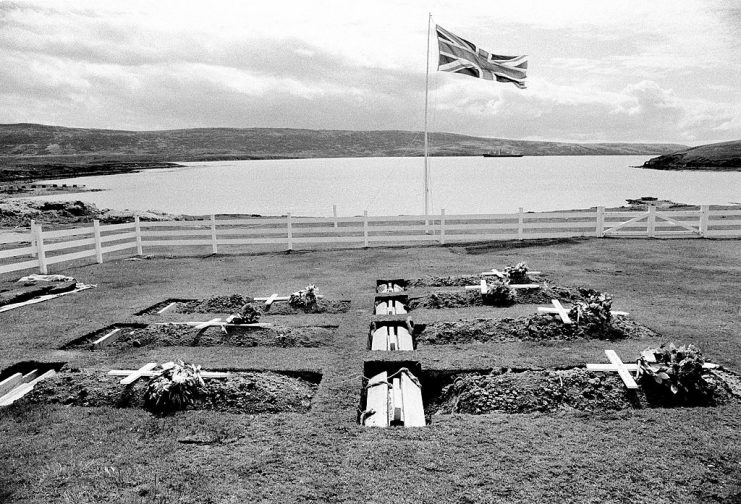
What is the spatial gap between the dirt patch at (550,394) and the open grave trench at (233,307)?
4.47m

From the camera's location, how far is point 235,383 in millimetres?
6773

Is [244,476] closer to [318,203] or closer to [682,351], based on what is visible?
[682,351]

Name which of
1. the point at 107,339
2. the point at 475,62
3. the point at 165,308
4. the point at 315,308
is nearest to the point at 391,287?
the point at 315,308

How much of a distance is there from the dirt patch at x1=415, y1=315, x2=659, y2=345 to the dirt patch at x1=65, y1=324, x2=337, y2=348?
185cm

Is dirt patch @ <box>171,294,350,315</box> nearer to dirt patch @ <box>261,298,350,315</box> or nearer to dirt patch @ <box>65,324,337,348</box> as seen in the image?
dirt patch @ <box>261,298,350,315</box>

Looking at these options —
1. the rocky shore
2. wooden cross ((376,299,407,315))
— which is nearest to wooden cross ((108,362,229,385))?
wooden cross ((376,299,407,315))

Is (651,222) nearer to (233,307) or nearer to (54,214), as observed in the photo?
(233,307)

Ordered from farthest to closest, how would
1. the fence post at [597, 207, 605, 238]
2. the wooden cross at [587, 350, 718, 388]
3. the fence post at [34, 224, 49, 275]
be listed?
the fence post at [597, 207, 605, 238], the fence post at [34, 224, 49, 275], the wooden cross at [587, 350, 718, 388]

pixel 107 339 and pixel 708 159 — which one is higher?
pixel 708 159

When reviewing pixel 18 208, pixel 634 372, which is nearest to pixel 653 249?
pixel 634 372

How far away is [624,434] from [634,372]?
5.48ft

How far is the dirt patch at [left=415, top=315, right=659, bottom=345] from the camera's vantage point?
8.62m

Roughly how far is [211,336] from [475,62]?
16.5 metres

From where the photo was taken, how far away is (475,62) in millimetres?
21141
